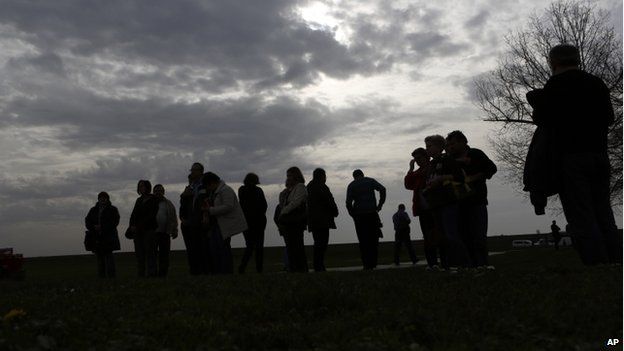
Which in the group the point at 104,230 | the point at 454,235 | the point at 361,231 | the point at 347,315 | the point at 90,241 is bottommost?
the point at 347,315

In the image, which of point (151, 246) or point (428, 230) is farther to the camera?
point (151, 246)

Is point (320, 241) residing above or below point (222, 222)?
below

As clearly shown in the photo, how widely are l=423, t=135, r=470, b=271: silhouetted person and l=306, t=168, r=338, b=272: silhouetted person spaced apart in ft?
13.4

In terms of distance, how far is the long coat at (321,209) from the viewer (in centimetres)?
1338

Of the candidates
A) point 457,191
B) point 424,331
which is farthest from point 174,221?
point 424,331

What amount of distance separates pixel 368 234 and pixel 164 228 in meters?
4.24

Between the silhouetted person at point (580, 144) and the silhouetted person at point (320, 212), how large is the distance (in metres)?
6.56

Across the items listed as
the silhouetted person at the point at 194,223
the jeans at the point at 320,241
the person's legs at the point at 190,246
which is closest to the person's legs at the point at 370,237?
the jeans at the point at 320,241

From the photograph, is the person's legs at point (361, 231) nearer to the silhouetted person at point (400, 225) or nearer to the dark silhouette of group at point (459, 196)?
the dark silhouette of group at point (459, 196)

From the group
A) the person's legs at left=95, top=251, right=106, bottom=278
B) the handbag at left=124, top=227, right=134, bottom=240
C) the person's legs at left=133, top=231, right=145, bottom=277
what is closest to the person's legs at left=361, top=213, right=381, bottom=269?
the person's legs at left=133, top=231, right=145, bottom=277

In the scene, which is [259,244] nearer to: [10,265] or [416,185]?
[416,185]

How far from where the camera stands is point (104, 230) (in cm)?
1551

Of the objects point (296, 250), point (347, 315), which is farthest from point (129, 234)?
point (347, 315)

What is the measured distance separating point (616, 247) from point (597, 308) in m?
1.86
